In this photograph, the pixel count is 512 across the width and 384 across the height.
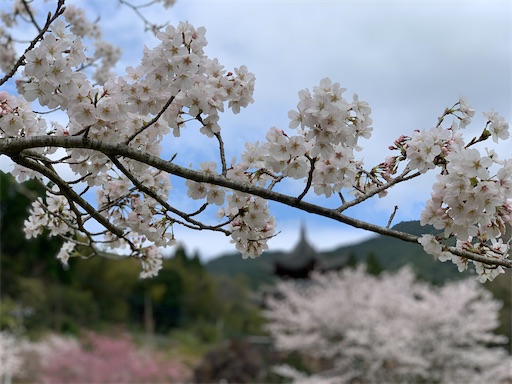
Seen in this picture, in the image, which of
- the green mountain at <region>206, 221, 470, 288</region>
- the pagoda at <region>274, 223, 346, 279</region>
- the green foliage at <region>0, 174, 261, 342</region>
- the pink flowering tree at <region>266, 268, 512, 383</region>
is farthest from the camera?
the pagoda at <region>274, 223, 346, 279</region>

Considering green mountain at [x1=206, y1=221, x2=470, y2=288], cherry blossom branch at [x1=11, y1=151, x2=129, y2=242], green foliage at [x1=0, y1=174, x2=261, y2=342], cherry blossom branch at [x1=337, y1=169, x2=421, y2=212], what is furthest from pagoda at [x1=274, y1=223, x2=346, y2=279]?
cherry blossom branch at [x1=337, y1=169, x2=421, y2=212]

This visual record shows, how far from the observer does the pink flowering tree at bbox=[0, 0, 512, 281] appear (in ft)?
3.88

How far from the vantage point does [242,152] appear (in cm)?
131

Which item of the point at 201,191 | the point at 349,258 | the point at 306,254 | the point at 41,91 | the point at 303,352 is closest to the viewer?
the point at 41,91

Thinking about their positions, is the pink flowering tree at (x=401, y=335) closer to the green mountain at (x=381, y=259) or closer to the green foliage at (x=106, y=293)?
the green mountain at (x=381, y=259)

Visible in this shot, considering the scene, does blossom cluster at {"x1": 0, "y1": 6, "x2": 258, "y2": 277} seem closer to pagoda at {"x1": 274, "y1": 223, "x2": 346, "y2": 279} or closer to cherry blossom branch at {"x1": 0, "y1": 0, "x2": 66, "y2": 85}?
Result: cherry blossom branch at {"x1": 0, "y1": 0, "x2": 66, "y2": 85}

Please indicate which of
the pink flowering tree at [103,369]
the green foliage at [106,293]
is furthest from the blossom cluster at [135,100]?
the green foliage at [106,293]

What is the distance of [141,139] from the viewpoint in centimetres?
140

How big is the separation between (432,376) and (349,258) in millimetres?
9468

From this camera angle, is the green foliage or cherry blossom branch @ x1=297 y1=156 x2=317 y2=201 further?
the green foliage

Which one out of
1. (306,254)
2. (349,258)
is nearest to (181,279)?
(306,254)

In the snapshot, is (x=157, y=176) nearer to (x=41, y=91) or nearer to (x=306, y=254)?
(x=41, y=91)

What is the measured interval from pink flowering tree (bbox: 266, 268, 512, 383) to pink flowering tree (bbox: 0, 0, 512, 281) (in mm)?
8403

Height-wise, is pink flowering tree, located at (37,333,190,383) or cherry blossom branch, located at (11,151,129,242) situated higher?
cherry blossom branch, located at (11,151,129,242)
